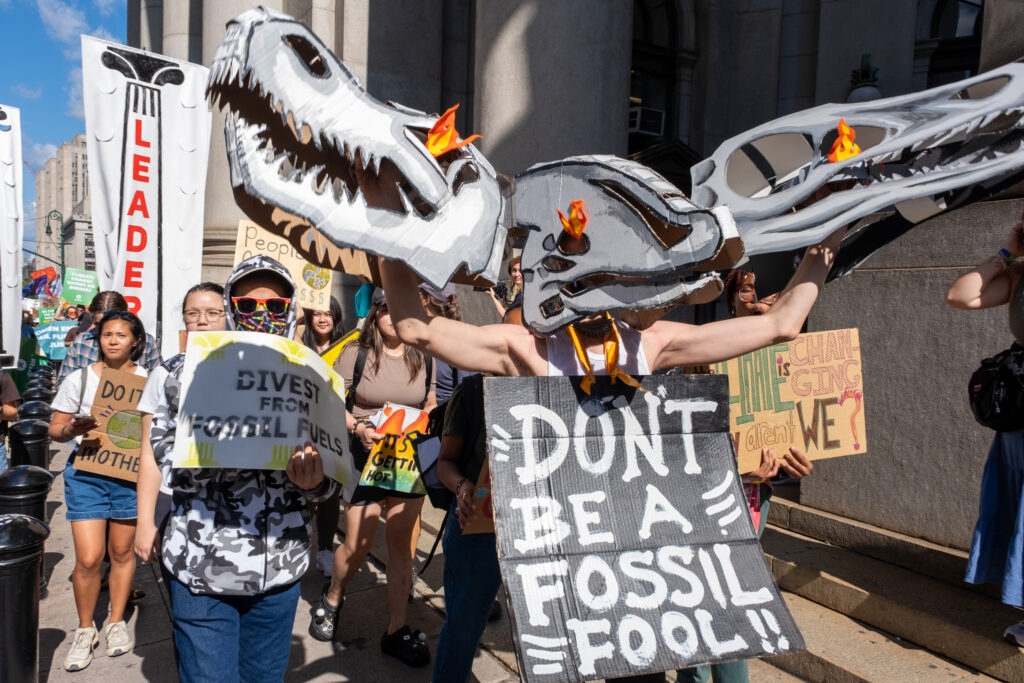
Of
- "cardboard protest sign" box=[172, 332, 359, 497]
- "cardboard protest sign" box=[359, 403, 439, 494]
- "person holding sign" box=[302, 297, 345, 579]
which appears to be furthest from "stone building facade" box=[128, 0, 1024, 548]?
"cardboard protest sign" box=[172, 332, 359, 497]

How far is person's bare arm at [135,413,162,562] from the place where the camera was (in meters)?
2.82

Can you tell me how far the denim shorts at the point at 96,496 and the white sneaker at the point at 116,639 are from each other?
65 cm

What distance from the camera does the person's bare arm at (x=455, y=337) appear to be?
2143mm

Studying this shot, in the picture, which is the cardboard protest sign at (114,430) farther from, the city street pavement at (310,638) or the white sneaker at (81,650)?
the city street pavement at (310,638)

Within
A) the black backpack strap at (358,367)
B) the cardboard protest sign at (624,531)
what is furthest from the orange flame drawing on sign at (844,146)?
the black backpack strap at (358,367)

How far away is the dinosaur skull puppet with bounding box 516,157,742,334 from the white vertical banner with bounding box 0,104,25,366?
6.08 meters

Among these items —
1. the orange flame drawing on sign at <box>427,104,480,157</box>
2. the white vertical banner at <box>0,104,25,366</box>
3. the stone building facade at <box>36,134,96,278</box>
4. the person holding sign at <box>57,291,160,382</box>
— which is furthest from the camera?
the stone building facade at <box>36,134,96,278</box>

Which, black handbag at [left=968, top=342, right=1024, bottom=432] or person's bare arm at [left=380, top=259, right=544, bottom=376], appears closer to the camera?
person's bare arm at [left=380, top=259, right=544, bottom=376]

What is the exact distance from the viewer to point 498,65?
6.60 m

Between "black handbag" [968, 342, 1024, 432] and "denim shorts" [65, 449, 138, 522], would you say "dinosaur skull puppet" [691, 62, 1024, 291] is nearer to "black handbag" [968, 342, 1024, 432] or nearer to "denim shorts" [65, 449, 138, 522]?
"black handbag" [968, 342, 1024, 432]

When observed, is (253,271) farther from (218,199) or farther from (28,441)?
(218,199)

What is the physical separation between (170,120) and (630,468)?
5.93 meters

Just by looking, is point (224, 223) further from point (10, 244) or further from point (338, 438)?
point (338, 438)

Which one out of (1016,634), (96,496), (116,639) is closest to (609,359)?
(1016,634)
